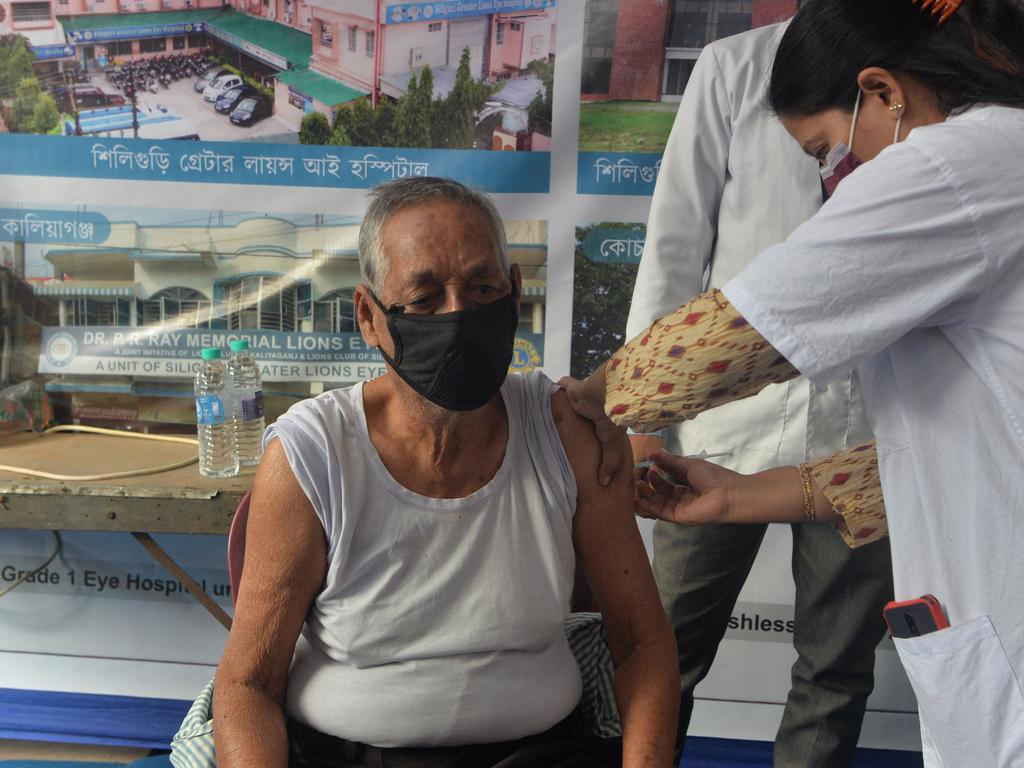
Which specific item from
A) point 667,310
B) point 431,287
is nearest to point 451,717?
point 431,287

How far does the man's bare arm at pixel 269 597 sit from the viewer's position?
4.64 ft

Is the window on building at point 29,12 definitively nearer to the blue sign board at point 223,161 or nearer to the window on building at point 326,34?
the blue sign board at point 223,161

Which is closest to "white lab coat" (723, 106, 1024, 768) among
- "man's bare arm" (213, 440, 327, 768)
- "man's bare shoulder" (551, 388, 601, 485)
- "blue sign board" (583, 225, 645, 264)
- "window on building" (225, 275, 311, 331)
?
"man's bare shoulder" (551, 388, 601, 485)

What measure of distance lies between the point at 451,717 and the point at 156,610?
1810 millimetres

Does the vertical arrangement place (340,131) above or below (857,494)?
above

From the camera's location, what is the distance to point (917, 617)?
3.85 ft

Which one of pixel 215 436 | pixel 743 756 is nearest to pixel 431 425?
pixel 215 436

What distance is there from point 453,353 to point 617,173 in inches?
51.2

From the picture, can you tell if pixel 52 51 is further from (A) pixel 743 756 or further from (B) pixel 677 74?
(A) pixel 743 756

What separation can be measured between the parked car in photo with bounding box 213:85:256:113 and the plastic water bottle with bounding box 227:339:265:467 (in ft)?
2.11

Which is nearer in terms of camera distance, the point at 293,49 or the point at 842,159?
the point at 842,159

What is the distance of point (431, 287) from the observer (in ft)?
4.85

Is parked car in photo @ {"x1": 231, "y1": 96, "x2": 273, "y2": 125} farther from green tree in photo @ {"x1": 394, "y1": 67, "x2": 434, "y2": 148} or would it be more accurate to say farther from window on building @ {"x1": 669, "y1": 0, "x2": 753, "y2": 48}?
window on building @ {"x1": 669, "y1": 0, "x2": 753, "y2": 48}

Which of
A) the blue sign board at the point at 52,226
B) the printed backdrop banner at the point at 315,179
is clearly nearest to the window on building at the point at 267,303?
the printed backdrop banner at the point at 315,179
